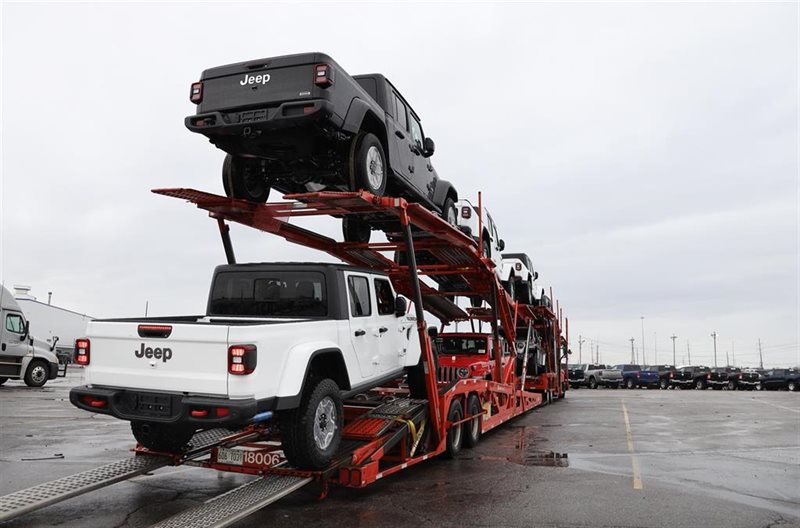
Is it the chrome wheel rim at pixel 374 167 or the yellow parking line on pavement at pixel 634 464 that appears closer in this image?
the chrome wheel rim at pixel 374 167

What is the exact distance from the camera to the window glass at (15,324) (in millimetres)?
19000

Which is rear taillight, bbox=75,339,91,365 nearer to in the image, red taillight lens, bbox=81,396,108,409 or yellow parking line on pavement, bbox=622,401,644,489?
red taillight lens, bbox=81,396,108,409

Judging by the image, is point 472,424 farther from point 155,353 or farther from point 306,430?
point 155,353

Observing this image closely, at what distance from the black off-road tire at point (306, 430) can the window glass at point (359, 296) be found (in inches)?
39.7

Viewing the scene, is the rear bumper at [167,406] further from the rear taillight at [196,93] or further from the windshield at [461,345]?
the windshield at [461,345]

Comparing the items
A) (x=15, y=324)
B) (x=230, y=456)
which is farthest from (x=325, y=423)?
(x=15, y=324)

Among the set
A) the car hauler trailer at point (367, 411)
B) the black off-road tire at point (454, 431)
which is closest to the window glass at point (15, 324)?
the car hauler trailer at point (367, 411)

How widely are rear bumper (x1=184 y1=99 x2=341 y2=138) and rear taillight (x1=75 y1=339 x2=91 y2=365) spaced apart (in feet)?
7.59

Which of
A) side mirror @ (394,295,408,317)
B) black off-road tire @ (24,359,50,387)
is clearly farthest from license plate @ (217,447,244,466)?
black off-road tire @ (24,359,50,387)

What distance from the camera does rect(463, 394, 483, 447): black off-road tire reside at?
9164mm

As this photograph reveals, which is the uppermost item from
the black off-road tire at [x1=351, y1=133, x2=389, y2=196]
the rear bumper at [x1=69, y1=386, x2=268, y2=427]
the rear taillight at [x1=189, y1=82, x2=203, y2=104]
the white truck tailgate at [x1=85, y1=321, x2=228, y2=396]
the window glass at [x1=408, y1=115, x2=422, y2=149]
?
the window glass at [x1=408, y1=115, x2=422, y2=149]

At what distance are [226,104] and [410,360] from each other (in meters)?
3.51

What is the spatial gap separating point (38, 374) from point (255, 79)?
1849 cm

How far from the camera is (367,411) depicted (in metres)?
7.22
